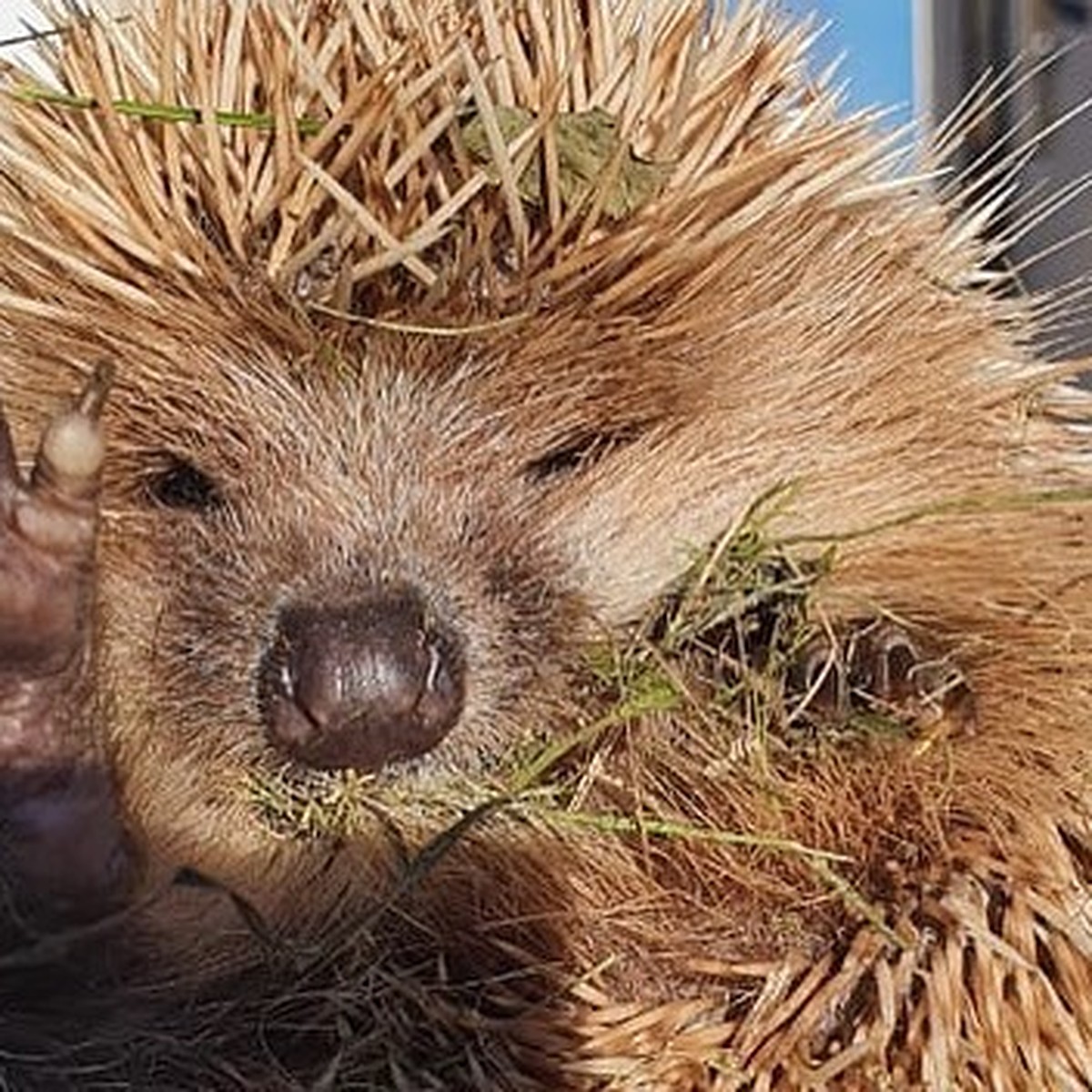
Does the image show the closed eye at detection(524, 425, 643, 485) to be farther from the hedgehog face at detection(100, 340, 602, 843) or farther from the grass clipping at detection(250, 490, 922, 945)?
the grass clipping at detection(250, 490, 922, 945)

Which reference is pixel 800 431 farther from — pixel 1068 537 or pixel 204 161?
pixel 204 161

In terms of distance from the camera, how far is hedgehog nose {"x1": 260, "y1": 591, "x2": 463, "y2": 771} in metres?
1.38

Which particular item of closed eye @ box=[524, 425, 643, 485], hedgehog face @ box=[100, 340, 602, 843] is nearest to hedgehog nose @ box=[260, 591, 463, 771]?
hedgehog face @ box=[100, 340, 602, 843]

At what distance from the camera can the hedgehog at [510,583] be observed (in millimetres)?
1382

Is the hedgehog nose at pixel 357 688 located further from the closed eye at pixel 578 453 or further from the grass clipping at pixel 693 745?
the closed eye at pixel 578 453

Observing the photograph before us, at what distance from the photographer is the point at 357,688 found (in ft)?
4.52

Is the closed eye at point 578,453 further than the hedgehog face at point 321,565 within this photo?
Yes

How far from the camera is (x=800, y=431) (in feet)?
5.30

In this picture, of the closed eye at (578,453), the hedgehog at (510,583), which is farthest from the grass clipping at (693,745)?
the closed eye at (578,453)

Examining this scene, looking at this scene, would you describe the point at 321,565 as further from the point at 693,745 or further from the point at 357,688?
the point at 693,745

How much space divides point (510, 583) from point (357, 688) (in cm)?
19

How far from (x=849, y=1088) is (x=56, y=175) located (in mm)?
761

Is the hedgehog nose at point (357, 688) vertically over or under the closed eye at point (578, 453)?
under

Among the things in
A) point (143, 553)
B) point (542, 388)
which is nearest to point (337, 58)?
point (542, 388)
